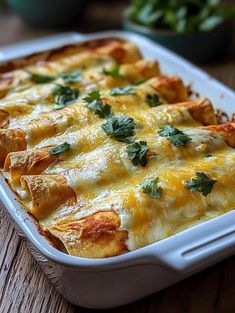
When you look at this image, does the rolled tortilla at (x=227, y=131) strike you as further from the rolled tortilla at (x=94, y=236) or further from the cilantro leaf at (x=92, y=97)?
the rolled tortilla at (x=94, y=236)

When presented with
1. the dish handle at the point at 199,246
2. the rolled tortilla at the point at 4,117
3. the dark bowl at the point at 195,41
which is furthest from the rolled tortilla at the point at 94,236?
the dark bowl at the point at 195,41

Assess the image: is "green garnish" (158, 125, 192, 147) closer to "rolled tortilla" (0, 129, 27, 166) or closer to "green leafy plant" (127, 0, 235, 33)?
"rolled tortilla" (0, 129, 27, 166)

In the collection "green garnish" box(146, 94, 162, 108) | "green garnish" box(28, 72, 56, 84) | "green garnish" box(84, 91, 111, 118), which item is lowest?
"green garnish" box(28, 72, 56, 84)


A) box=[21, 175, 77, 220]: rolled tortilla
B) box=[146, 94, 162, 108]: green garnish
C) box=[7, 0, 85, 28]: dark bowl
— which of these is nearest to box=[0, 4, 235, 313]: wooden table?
box=[21, 175, 77, 220]: rolled tortilla

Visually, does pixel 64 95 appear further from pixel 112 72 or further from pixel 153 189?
pixel 153 189

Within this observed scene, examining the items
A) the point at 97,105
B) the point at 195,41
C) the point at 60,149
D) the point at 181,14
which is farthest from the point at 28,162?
the point at 181,14
